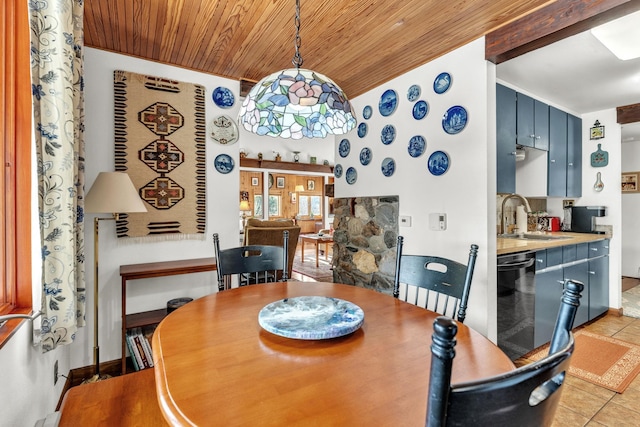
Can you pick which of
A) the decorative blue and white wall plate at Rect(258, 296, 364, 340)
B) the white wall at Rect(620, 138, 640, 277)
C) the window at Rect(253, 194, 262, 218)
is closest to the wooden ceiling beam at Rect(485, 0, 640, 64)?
the decorative blue and white wall plate at Rect(258, 296, 364, 340)

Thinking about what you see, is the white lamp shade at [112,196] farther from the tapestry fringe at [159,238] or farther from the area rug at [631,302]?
the area rug at [631,302]

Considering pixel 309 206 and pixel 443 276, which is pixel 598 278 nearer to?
pixel 443 276

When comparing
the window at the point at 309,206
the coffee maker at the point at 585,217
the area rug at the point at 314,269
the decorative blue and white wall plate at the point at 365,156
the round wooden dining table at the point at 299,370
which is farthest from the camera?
the window at the point at 309,206

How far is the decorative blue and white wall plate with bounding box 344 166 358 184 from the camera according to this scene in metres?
3.25

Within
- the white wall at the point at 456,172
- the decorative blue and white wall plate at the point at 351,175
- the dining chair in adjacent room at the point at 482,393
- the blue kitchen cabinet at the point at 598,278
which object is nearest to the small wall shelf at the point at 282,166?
the decorative blue and white wall plate at the point at 351,175

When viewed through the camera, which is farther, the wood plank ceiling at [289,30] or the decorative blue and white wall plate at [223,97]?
the decorative blue and white wall plate at [223,97]

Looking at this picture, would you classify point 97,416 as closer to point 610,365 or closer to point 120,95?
point 120,95

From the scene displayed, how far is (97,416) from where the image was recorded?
1107mm

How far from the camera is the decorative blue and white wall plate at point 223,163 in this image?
9.12 feet

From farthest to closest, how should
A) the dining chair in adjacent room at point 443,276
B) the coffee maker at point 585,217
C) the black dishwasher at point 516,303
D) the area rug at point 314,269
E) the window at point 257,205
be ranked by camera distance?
the window at point 257,205 < the area rug at point 314,269 < the coffee maker at point 585,217 < the black dishwasher at point 516,303 < the dining chair in adjacent room at point 443,276

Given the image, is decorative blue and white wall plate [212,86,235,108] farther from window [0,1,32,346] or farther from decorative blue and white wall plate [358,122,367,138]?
window [0,1,32,346]

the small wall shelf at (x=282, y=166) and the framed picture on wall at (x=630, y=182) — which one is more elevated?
the small wall shelf at (x=282, y=166)

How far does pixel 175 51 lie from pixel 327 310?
227 cm

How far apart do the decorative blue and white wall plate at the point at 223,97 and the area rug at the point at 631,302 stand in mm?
4721
